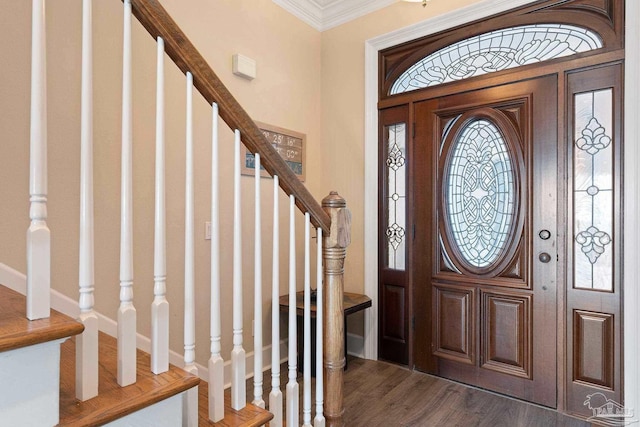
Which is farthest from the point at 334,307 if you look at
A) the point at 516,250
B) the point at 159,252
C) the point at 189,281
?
Answer: the point at 516,250

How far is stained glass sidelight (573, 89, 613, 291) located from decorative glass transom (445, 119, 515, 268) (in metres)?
0.38

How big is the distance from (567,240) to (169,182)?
2.47 meters

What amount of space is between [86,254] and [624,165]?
2591 millimetres

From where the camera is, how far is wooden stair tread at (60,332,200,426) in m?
0.80

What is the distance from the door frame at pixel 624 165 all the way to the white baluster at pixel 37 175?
8.13 feet

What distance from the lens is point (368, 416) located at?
221 cm

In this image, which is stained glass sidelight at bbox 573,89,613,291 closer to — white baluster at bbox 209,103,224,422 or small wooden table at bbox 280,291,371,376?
small wooden table at bbox 280,291,371,376

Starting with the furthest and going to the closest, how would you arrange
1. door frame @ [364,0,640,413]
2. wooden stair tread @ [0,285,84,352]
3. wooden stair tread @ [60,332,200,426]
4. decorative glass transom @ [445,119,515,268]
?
decorative glass transom @ [445,119,515,268] < door frame @ [364,0,640,413] < wooden stair tread @ [60,332,200,426] < wooden stair tread @ [0,285,84,352]

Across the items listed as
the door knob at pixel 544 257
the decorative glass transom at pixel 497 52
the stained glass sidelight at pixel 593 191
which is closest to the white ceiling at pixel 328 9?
the decorative glass transom at pixel 497 52

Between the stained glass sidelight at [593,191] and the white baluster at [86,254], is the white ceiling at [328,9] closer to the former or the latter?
the stained glass sidelight at [593,191]

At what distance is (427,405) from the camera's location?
2328 mm

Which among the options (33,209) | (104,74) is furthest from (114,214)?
(33,209)

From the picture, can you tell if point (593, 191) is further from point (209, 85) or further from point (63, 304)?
point (63, 304)

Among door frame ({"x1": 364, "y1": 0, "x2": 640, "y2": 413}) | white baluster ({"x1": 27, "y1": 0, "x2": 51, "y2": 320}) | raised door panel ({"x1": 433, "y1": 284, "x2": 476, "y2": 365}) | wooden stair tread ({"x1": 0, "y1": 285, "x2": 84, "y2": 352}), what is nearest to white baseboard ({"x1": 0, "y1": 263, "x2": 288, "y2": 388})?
wooden stair tread ({"x1": 0, "y1": 285, "x2": 84, "y2": 352})
